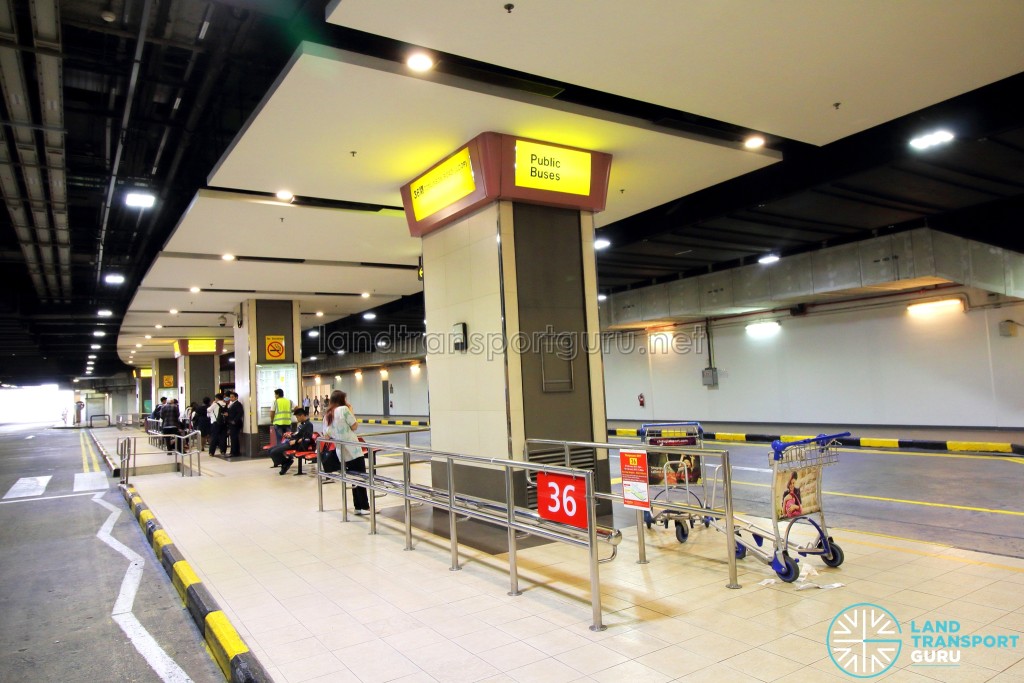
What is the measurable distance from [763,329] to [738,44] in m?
13.5

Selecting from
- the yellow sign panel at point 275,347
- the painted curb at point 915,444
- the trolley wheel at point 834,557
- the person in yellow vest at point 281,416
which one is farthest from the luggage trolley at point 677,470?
the yellow sign panel at point 275,347

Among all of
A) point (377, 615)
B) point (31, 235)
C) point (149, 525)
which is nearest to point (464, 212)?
point (377, 615)

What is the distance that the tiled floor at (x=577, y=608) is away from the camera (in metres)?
3.43

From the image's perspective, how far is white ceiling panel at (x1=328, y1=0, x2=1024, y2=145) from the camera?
14.5 feet

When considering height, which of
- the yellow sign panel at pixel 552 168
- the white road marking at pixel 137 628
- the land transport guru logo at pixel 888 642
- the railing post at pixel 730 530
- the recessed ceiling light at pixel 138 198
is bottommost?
the white road marking at pixel 137 628

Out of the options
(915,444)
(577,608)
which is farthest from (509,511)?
(915,444)

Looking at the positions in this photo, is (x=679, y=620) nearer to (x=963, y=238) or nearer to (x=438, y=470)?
(x=438, y=470)

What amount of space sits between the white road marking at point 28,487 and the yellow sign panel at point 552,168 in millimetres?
11815

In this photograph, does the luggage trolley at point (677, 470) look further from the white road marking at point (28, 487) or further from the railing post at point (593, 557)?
the white road marking at point (28, 487)

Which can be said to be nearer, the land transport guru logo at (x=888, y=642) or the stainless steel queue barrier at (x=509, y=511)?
the land transport guru logo at (x=888, y=642)

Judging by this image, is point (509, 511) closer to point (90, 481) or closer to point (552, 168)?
point (552, 168)

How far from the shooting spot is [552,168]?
683cm

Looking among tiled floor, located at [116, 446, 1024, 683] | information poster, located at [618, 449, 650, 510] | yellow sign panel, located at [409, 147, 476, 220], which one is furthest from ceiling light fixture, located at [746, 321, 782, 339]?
information poster, located at [618, 449, 650, 510]

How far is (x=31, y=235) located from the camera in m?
11.3
